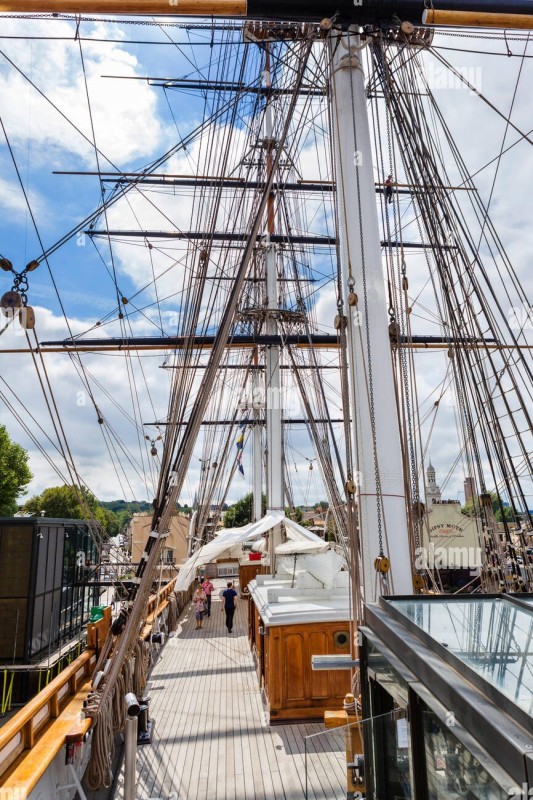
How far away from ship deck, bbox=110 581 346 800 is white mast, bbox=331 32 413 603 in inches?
65.9

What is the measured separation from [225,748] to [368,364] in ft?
15.0

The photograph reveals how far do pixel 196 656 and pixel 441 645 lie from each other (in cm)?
966

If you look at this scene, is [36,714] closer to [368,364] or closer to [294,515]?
[368,364]

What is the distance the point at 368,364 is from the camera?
4.73m

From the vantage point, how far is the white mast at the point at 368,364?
14.7 ft

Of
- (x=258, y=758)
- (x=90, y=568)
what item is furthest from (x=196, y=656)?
(x=258, y=758)

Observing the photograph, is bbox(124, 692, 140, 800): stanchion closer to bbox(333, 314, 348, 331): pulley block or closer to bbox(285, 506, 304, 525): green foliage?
bbox(333, 314, 348, 331): pulley block

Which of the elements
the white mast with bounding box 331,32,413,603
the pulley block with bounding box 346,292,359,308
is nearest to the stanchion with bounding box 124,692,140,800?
the white mast with bounding box 331,32,413,603

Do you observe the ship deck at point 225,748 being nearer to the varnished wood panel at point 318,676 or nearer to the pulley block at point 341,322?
the varnished wood panel at point 318,676

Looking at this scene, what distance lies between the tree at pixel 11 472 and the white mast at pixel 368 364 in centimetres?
3321

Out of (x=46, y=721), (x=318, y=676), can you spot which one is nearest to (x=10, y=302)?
(x=46, y=721)

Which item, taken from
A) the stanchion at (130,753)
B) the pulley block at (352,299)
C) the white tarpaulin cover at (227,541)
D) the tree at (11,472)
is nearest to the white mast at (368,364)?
the pulley block at (352,299)

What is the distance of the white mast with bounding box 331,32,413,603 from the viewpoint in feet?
14.7

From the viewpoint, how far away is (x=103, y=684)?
5.48m
